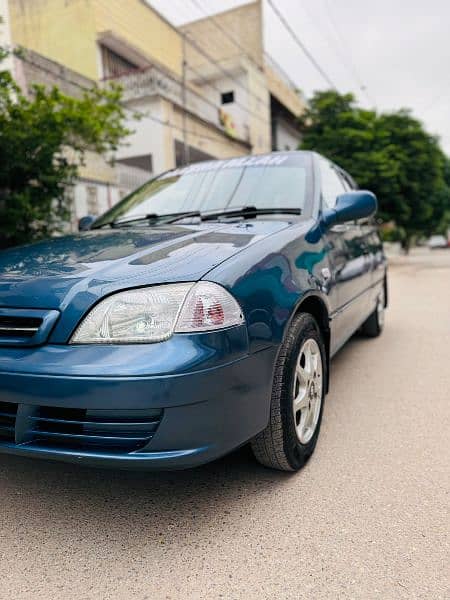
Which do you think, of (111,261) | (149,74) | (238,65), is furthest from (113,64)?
(111,261)

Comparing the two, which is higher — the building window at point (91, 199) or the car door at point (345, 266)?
the building window at point (91, 199)

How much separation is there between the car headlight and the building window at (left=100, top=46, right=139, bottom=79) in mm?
15953

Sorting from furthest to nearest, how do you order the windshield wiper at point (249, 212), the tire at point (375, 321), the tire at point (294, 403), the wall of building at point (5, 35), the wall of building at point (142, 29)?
the wall of building at point (142, 29), the wall of building at point (5, 35), the tire at point (375, 321), the windshield wiper at point (249, 212), the tire at point (294, 403)

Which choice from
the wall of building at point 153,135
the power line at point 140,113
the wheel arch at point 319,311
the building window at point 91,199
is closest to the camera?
the wheel arch at point 319,311

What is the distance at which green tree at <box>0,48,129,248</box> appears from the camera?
5.79 m

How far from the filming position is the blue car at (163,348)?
5.30ft

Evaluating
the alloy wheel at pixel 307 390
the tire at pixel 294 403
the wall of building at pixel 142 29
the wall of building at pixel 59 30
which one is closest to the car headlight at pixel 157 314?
the tire at pixel 294 403

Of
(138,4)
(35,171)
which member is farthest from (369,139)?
(35,171)

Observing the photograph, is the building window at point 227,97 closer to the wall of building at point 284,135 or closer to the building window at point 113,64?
the wall of building at point 284,135

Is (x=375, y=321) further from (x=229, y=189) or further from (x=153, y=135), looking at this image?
(x=153, y=135)

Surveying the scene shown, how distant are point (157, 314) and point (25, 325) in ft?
1.58

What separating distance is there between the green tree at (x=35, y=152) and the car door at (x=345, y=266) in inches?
148

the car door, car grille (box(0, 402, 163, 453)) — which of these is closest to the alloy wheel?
the car door

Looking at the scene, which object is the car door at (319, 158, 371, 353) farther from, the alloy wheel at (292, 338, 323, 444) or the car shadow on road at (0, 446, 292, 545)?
the car shadow on road at (0, 446, 292, 545)
